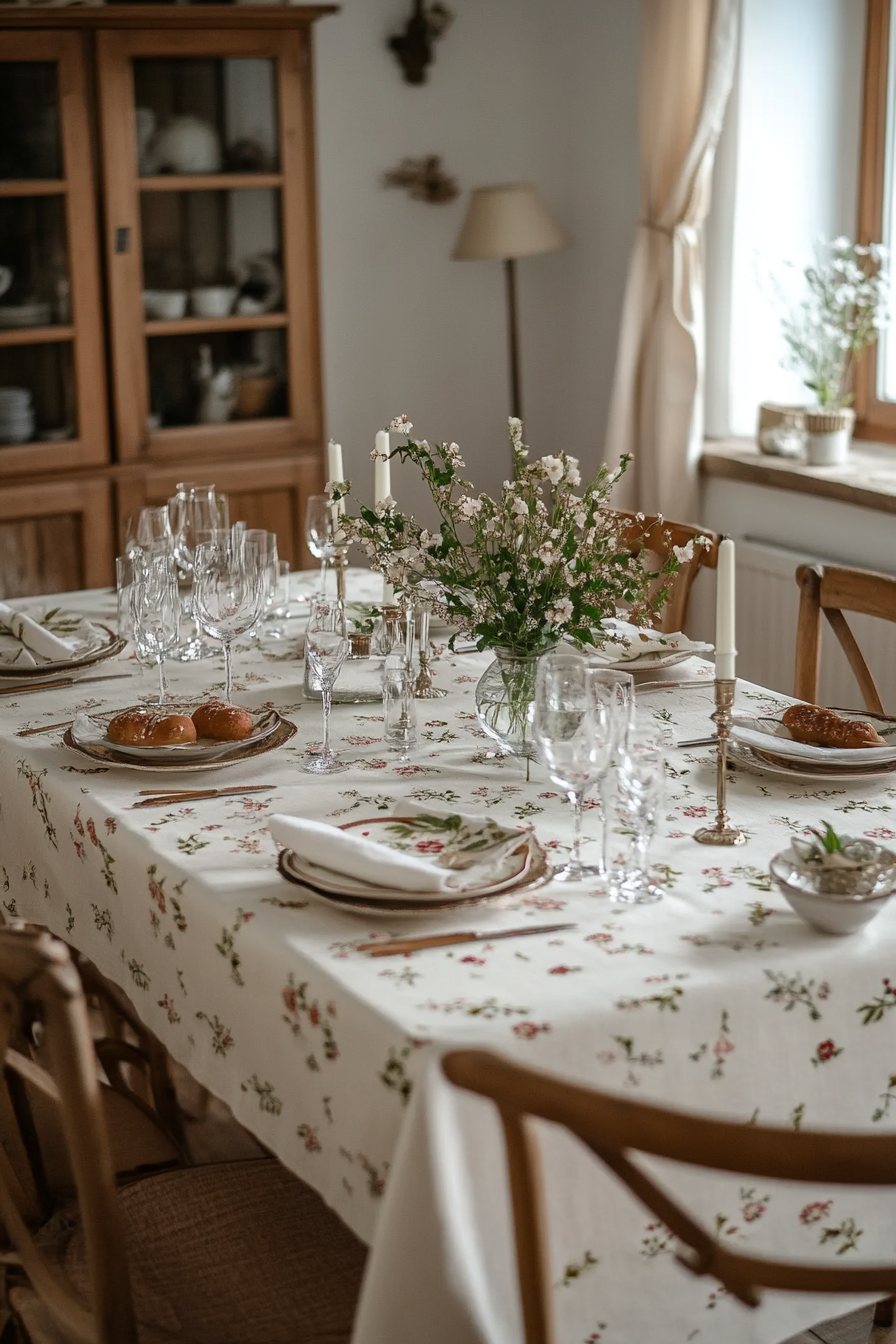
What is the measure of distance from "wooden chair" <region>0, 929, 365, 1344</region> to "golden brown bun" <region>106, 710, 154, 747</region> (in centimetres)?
44

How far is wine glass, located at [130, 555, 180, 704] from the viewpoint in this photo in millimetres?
1953

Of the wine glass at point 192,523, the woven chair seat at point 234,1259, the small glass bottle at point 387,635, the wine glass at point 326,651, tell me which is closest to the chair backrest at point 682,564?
the wine glass at point 192,523

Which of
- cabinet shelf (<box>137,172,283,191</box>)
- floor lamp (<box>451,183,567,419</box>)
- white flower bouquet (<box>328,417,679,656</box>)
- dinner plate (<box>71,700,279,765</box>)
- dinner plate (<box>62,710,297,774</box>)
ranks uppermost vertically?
cabinet shelf (<box>137,172,283,191</box>)

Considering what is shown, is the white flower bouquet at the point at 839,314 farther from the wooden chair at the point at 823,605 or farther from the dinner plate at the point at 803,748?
the dinner plate at the point at 803,748

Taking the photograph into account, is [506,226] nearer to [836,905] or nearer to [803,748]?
[803,748]

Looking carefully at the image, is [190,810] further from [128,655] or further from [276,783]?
[128,655]

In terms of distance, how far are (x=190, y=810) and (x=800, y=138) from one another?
8.84 feet

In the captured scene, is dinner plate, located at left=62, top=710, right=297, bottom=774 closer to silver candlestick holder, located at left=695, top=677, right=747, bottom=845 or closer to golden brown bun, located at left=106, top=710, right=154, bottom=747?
golden brown bun, located at left=106, top=710, right=154, bottom=747

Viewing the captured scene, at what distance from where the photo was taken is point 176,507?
8.27ft

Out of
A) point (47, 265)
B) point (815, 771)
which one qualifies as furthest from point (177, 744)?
point (47, 265)

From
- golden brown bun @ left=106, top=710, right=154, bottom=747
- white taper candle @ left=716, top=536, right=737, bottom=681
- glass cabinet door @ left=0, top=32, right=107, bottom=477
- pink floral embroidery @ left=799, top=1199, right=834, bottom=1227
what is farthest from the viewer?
glass cabinet door @ left=0, top=32, right=107, bottom=477

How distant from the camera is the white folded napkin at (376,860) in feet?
4.44

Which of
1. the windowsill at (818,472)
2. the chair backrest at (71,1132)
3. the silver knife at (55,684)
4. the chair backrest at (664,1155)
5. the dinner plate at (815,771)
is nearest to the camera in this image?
the chair backrest at (664,1155)

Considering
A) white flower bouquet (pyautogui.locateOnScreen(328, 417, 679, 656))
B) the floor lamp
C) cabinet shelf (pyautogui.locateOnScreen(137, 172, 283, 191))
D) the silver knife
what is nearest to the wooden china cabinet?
cabinet shelf (pyautogui.locateOnScreen(137, 172, 283, 191))
